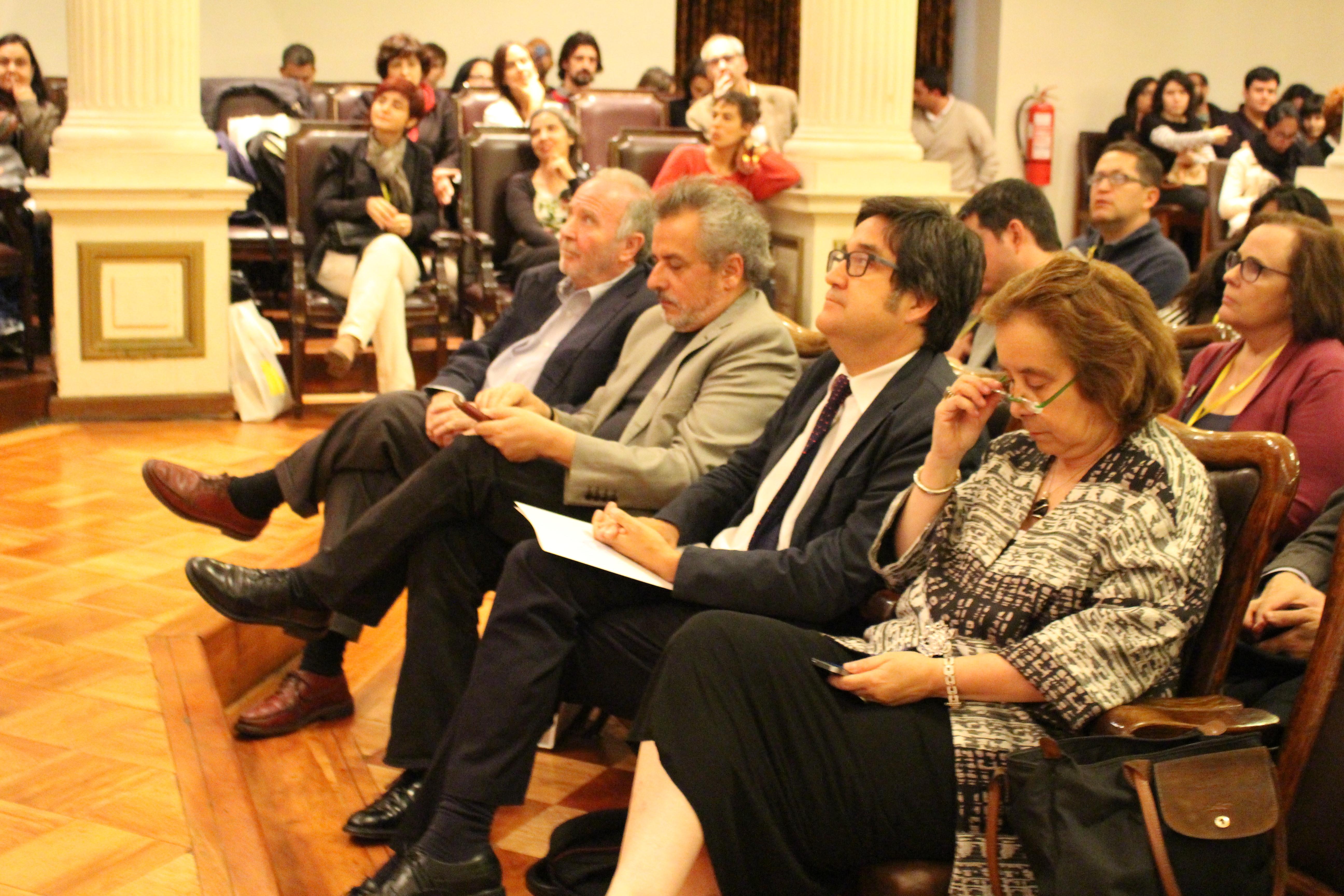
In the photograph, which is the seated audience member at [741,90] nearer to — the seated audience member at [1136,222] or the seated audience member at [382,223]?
the seated audience member at [382,223]

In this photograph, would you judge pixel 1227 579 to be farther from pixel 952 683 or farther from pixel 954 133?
pixel 954 133

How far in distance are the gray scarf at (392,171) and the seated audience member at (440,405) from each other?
7.41 feet

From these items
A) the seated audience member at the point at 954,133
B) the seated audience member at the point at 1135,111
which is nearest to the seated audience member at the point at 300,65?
the seated audience member at the point at 954,133

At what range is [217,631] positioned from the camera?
9.46 feet

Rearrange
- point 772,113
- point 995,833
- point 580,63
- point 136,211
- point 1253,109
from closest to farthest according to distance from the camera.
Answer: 1. point 995,833
2. point 136,211
3. point 772,113
4. point 580,63
5. point 1253,109

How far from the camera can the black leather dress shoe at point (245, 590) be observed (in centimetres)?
250

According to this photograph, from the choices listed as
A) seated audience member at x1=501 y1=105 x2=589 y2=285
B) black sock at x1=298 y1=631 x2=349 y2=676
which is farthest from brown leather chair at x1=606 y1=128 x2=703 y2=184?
black sock at x1=298 y1=631 x2=349 y2=676

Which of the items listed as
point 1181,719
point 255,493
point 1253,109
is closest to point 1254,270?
point 1181,719

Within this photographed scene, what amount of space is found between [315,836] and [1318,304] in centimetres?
184

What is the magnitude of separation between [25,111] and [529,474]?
4125 millimetres

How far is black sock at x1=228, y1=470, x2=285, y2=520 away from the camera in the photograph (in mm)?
2889

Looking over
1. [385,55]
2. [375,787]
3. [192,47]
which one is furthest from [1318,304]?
[385,55]

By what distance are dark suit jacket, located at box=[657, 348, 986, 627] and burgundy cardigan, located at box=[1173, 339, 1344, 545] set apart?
0.54 m

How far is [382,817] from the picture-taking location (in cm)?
232
